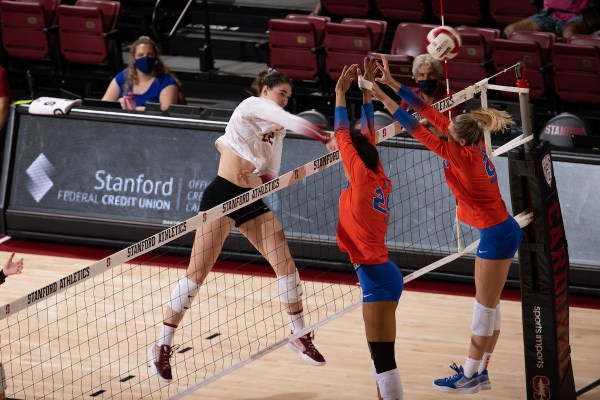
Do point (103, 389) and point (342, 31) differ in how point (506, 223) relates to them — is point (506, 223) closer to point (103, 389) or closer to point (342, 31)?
point (103, 389)

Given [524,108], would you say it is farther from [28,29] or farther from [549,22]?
[28,29]

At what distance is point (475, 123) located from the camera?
711cm

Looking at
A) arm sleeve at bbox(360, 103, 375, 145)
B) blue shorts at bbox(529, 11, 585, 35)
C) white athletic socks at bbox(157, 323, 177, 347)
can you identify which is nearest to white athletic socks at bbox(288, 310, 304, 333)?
white athletic socks at bbox(157, 323, 177, 347)

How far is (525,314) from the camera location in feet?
24.3

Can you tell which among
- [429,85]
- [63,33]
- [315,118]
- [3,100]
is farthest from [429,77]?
[63,33]

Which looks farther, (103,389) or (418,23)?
(418,23)

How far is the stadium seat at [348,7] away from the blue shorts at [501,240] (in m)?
7.58

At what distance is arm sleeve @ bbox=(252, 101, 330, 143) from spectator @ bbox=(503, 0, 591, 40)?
637cm

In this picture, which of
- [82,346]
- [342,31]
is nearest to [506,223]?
[82,346]

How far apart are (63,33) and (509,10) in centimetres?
546

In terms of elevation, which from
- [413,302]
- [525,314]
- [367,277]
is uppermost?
[367,277]

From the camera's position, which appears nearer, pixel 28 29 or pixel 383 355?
pixel 383 355

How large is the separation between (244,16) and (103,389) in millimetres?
8616

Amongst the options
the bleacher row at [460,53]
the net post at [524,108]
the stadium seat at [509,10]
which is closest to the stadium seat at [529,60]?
the bleacher row at [460,53]
